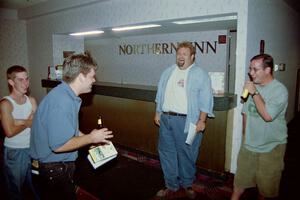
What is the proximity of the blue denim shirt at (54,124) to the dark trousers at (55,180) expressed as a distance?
0.05 metres

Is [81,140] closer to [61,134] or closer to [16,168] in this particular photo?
[61,134]

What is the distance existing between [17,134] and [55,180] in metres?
0.79

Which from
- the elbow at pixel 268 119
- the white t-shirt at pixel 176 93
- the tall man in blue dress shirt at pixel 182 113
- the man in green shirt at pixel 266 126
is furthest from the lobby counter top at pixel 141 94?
the elbow at pixel 268 119

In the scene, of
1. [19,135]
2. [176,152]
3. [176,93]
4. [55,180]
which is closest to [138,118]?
[176,152]

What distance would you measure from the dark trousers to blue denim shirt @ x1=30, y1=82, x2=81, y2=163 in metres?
0.05

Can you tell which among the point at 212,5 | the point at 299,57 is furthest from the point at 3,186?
the point at 299,57

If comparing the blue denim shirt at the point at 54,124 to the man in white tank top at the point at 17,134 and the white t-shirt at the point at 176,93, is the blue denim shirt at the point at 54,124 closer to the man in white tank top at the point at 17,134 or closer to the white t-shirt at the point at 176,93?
the man in white tank top at the point at 17,134

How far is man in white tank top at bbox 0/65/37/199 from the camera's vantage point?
2301 millimetres

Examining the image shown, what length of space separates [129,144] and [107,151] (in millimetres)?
2612

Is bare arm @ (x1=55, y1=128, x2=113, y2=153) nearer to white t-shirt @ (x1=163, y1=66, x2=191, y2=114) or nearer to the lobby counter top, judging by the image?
white t-shirt @ (x1=163, y1=66, x2=191, y2=114)

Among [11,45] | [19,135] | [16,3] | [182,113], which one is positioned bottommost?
[19,135]

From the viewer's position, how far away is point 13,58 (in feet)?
23.3

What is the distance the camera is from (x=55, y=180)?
179 cm

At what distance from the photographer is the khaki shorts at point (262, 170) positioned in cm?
244
